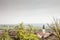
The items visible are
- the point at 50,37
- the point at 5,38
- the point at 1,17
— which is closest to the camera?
the point at 5,38

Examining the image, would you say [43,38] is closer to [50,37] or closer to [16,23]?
[50,37]

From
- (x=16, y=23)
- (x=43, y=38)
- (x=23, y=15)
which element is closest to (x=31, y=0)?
(x=23, y=15)

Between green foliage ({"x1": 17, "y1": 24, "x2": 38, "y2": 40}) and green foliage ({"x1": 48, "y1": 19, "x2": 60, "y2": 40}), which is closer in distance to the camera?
green foliage ({"x1": 17, "y1": 24, "x2": 38, "y2": 40})

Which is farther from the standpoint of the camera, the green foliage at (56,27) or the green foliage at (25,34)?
the green foliage at (56,27)

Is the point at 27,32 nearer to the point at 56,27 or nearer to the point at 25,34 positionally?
the point at 25,34

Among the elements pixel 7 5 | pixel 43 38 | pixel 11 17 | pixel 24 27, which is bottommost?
pixel 43 38

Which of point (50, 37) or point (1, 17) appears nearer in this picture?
point (50, 37)

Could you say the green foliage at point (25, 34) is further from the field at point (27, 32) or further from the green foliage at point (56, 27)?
the green foliage at point (56, 27)

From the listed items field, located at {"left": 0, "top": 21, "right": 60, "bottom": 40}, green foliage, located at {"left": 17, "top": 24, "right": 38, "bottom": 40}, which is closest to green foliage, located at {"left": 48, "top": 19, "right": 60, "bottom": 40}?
field, located at {"left": 0, "top": 21, "right": 60, "bottom": 40}

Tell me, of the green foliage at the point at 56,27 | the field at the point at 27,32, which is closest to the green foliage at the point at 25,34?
the field at the point at 27,32

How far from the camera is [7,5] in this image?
2371mm

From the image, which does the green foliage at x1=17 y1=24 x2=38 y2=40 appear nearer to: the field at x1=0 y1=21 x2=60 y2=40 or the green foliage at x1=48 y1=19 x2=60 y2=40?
the field at x1=0 y1=21 x2=60 y2=40

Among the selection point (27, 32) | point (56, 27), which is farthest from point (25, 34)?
point (56, 27)

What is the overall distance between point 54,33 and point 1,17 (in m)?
0.79
